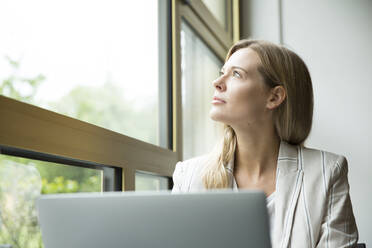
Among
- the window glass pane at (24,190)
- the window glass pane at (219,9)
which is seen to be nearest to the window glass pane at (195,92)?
the window glass pane at (219,9)

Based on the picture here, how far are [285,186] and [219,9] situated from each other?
2013mm

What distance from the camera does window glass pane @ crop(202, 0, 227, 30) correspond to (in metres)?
3.05

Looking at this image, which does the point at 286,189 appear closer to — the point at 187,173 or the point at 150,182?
the point at 187,173

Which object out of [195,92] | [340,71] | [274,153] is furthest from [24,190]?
[340,71]

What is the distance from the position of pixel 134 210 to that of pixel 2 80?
56 centimetres

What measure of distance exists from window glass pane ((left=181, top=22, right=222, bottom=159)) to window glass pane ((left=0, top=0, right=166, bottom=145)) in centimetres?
34

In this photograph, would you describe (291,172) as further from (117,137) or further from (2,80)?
(2,80)

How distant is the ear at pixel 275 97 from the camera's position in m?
1.68

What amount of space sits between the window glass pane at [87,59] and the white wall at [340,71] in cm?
149

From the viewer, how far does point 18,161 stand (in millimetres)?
1207

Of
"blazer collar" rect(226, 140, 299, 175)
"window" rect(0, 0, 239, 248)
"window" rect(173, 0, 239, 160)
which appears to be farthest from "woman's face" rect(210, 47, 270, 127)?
"window" rect(173, 0, 239, 160)

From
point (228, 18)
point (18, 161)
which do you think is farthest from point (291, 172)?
point (228, 18)

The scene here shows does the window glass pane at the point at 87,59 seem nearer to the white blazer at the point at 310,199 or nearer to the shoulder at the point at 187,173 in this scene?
the shoulder at the point at 187,173

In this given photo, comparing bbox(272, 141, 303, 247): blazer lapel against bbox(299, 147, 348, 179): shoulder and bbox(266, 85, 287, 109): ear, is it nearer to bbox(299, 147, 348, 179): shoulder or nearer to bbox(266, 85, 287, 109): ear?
bbox(299, 147, 348, 179): shoulder
